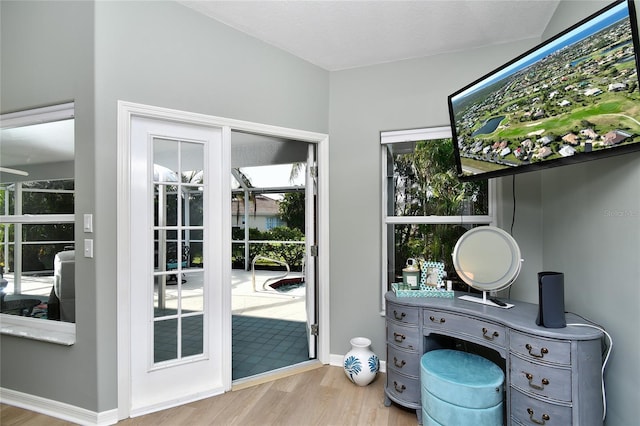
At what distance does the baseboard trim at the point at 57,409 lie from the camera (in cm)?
194

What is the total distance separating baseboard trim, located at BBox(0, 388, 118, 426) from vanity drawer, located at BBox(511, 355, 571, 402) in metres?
2.36

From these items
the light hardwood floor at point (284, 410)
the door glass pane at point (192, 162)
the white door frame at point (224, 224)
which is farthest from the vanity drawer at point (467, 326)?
the door glass pane at point (192, 162)

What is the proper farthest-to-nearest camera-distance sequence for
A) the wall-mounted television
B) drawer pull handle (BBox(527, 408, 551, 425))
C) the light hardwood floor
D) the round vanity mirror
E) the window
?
the window < the light hardwood floor < the round vanity mirror < drawer pull handle (BBox(527, 408, 551, 425)) < the wall-mounted television

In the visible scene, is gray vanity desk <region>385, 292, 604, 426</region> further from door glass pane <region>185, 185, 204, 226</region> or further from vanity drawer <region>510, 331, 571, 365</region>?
door glass pane <region>185, 185, 204, 226</region>

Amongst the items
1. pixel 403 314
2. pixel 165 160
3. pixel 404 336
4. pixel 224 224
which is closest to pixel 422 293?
pixel 403 314

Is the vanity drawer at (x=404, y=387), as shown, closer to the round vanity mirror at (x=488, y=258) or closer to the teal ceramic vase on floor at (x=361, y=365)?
the teal ceramic vase on floor at (x=361, y=365)

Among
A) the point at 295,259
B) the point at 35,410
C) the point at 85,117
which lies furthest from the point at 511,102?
the point at 295,259

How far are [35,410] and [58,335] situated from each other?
20.4 inches

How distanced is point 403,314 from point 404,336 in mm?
143

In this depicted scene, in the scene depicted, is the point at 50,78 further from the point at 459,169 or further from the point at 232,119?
the point at 459,169

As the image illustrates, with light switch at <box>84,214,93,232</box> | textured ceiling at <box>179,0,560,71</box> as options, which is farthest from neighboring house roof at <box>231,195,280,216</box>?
light switch at <box>84,214,93,232</box>

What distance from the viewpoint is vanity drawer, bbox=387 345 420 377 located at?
204cm

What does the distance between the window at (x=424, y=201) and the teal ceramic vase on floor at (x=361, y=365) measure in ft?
1.82

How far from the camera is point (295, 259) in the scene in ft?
21.9
